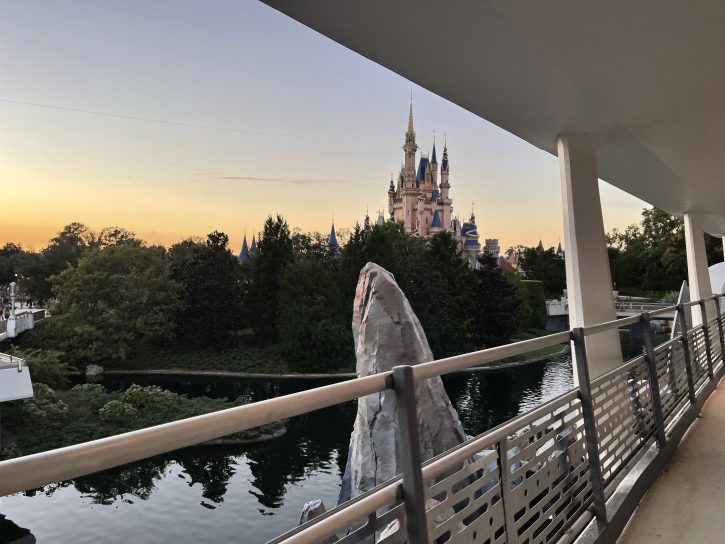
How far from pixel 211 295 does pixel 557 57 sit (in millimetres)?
26792

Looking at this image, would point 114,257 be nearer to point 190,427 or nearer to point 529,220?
point 190,427

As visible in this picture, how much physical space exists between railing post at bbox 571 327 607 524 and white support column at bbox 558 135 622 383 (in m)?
2.57

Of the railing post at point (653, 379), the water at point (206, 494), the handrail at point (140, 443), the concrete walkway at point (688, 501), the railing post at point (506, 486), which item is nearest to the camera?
the handrail at point (140, 443)

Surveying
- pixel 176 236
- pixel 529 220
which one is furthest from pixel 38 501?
pixel 529 220

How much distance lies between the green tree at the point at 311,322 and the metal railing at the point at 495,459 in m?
21.7

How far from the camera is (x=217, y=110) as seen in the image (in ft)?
146

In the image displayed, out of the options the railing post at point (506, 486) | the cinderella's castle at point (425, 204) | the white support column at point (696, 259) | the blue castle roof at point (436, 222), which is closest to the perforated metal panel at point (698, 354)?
the railing post at point (506, 486)

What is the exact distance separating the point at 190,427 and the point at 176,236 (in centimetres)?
4738

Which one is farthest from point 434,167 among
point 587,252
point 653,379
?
A: point 653,379

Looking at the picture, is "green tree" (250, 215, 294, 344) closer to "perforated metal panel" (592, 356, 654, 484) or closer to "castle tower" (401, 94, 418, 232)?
"perforated metal panel" (592, 356, 654, 484)

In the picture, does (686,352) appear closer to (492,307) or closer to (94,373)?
(492,307)

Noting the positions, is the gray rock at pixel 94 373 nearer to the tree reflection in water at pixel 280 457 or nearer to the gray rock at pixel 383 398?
the tree reflection in water at pixel 280 457

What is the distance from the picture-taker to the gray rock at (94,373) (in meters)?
24.5

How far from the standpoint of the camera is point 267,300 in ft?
90.7
